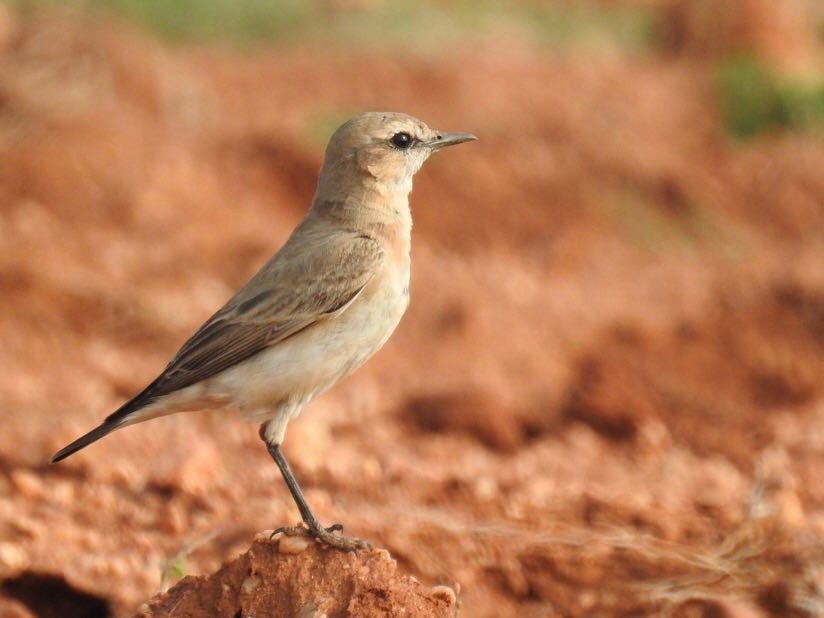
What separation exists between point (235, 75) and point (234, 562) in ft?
44.2

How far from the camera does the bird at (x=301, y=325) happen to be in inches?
259

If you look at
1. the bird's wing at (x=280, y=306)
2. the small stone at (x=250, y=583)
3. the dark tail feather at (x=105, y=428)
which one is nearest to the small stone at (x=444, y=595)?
the small stone at (x=250, y=583)

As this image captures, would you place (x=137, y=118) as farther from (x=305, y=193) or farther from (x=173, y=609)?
(x=173, y=609)

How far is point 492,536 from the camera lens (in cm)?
759

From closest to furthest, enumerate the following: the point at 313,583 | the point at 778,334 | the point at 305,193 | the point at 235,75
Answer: the point at 313,583, the point at 778,334, the point at 305,193, the point at 235,75

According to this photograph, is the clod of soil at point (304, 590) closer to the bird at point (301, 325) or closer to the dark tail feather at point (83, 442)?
the bird at point (301, 325)

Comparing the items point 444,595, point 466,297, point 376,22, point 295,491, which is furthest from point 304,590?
point 376,22

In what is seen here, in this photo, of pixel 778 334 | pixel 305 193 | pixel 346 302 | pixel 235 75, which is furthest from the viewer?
pixel 235 75

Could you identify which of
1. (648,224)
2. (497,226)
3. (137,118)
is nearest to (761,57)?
(648,224)

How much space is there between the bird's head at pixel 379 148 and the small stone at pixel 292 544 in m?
2.33

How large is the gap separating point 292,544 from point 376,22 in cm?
1652

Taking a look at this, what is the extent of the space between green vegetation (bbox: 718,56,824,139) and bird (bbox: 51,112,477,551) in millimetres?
11719

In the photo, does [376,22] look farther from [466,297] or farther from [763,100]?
[466,297]

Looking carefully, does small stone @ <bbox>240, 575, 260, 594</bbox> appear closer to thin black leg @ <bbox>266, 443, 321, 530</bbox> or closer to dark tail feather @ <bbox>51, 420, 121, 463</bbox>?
thin black leg @ <bbox>266, 443, 321, 530</bbox>
